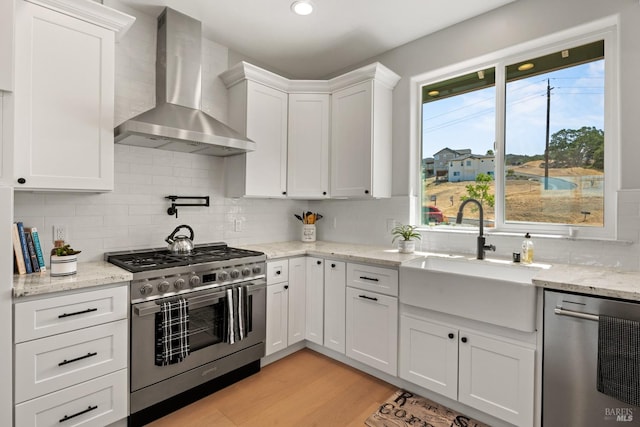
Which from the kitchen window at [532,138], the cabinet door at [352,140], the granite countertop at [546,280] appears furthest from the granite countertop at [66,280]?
the kitchen window at [532,138]

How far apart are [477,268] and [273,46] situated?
2.65 m

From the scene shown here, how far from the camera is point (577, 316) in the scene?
162 cm

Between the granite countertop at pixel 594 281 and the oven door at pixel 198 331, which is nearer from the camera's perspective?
the granite countertop at pixel 594 281

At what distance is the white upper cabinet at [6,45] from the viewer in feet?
5.12

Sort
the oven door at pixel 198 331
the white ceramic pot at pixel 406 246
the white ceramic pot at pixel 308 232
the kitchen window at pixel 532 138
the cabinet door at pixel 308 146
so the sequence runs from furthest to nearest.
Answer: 1. the white ceramic pot at pixel 308 232
2. the cabinet door at pixel 308 146
3. the white ceramic pot at pixel 406 246
4. the kitchen window at pixel 532 138
5. the oven door at pixel 198 331

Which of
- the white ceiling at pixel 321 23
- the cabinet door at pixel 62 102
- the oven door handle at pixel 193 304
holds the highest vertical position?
the white ceiling at pixel 321 23

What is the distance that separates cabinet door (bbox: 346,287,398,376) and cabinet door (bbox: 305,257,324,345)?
0.97ft

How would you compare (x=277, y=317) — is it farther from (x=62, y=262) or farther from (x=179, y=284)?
(x=62, y=262)

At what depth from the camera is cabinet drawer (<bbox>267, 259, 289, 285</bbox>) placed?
107 inches

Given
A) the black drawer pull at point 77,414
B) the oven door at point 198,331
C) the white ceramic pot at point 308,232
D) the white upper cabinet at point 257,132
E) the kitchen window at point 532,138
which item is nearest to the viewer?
the black drawer pull at point 77,414

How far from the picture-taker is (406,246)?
2.82 meters

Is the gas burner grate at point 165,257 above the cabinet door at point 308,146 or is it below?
below

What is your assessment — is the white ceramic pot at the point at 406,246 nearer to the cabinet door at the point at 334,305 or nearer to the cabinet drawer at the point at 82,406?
the cabinet door at the point at 334,305
